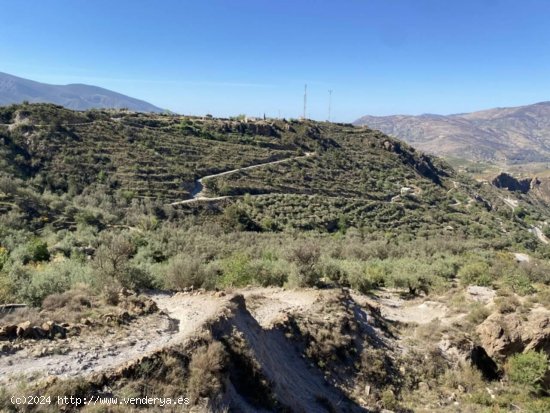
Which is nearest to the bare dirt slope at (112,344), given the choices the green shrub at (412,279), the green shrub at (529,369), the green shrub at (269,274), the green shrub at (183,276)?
the green shrub at (183,276)

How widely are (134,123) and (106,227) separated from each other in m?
44.1

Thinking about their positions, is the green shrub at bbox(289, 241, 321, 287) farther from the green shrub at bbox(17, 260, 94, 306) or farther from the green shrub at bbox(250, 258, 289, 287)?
the green shrub at bbox(17, 260, 94, 306)

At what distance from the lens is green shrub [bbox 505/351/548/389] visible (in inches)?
542

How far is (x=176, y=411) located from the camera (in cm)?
735

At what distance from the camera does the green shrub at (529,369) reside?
1376 centimetres

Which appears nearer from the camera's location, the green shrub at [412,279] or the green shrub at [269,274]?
the green shrub at [269,274]

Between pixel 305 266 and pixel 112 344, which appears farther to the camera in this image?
pixel 305 266

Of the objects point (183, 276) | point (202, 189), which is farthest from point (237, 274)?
point (202, 189)

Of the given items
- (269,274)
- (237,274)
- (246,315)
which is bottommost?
(269,274)

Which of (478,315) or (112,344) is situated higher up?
(112,344)

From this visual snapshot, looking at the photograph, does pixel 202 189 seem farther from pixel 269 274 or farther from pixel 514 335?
pixel 514 335

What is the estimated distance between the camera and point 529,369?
13.9 m

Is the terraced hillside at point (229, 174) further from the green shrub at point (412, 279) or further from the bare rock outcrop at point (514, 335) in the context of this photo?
the bare rock outcrop at point (514, 335)


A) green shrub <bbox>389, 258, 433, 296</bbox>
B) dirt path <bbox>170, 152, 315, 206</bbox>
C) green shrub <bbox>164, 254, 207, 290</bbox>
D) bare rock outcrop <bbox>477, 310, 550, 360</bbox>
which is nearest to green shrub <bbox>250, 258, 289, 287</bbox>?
green shrub <bbox>164, 254, 207, 290</bbox>
